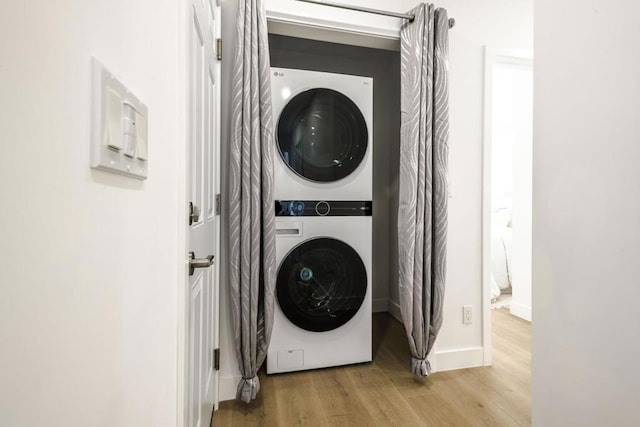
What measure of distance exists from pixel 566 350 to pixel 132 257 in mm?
1188

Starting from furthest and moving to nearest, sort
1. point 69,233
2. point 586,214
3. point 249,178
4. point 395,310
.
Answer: point 395,310 → point 249,178 → point 586,214 → point 69,233

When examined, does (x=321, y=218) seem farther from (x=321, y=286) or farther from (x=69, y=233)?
(x=69, y=233)

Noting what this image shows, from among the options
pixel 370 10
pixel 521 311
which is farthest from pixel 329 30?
pixel 521 311

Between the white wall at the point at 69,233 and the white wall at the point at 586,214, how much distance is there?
3.65 feet

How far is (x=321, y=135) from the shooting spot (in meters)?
2.00

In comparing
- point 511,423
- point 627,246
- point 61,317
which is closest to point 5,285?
point 61,317

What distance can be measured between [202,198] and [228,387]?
46.4 inches

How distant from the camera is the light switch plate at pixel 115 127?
362 millimetres

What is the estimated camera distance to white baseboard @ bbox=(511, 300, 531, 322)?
289 cm

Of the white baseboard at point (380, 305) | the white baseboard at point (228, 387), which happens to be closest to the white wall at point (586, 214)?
the white baseboard at point (228, 387)

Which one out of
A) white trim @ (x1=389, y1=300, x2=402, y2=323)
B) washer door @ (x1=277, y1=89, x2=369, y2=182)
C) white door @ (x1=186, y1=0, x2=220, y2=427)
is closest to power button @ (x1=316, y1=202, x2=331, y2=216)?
washer door @ (x1=277, y1=89, x2=369, y2=182)

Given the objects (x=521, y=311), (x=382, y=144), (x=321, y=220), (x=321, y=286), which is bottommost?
(x=521, y=311)

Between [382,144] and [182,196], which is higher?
[382,144]

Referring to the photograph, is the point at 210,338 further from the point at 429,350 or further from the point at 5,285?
the point at 5,285
